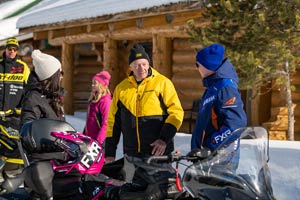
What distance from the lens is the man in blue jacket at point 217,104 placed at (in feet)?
12.2

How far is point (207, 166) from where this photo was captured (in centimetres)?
302

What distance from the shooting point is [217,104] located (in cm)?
378

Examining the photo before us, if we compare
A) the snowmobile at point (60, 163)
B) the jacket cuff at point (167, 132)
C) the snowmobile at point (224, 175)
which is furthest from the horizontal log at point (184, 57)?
the snowmobile at point (224, 175)

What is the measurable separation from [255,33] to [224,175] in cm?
499

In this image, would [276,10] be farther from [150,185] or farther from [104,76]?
[150,185]

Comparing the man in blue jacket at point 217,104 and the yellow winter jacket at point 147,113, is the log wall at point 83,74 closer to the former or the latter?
the yellow winter jacket at point 147,113

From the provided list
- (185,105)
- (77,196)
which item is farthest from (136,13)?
(77,196)

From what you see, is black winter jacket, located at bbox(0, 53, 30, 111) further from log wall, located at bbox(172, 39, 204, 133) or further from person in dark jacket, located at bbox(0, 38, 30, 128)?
log wall, located at bbox(172, 39, 204, 133)

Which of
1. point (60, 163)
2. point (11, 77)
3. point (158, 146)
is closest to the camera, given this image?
point (60, 163)

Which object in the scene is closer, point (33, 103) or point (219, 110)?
point (219, 110)

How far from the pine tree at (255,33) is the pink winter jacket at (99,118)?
2.52m

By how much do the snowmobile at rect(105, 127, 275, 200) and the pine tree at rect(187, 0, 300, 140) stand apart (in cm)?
446

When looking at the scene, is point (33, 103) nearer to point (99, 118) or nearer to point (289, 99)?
point (99, 118)

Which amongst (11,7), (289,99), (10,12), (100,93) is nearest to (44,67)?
(100,93)
